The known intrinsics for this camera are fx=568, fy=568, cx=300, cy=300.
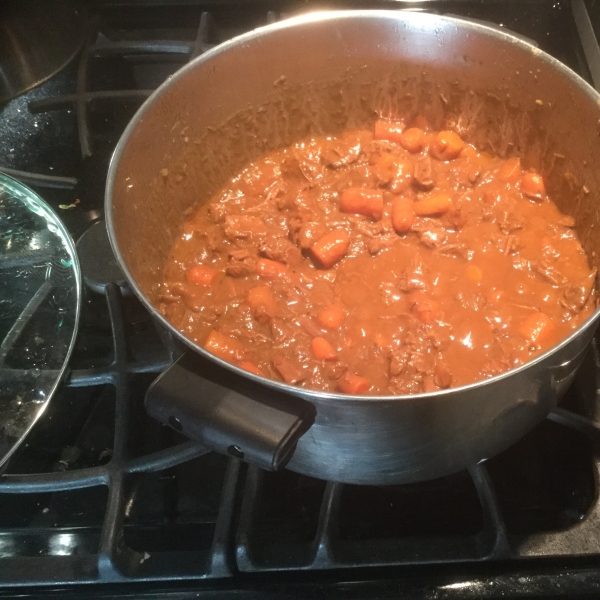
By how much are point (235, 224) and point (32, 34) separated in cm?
117

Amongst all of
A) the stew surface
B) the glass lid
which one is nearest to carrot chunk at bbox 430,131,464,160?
the stew surface

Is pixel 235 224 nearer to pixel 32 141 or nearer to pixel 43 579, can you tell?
pixel 32 141

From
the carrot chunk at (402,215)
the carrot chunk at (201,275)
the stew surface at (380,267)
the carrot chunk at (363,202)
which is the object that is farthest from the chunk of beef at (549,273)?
the carrot chunk at (201,275)

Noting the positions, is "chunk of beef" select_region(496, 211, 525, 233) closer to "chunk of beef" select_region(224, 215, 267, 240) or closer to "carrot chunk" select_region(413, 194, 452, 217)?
"carrot chunk" select_region(413, 194, 452, 217)

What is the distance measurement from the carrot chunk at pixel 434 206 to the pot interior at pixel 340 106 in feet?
1.22

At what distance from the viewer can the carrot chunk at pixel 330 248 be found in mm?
1884

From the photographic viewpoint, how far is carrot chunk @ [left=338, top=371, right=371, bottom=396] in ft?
5.17

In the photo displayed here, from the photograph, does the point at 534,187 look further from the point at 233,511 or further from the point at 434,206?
Result: the point at 233,511

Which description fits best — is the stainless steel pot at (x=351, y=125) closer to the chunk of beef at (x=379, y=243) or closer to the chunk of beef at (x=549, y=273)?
the chunk of beef at (x=549, y=273)

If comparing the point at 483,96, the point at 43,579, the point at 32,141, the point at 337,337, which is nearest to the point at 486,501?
the point at 337,337

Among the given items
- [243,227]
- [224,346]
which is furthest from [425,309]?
[243,227]

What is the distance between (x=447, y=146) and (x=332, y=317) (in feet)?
2.88

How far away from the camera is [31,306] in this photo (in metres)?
1.78

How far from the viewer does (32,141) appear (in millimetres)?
2168
